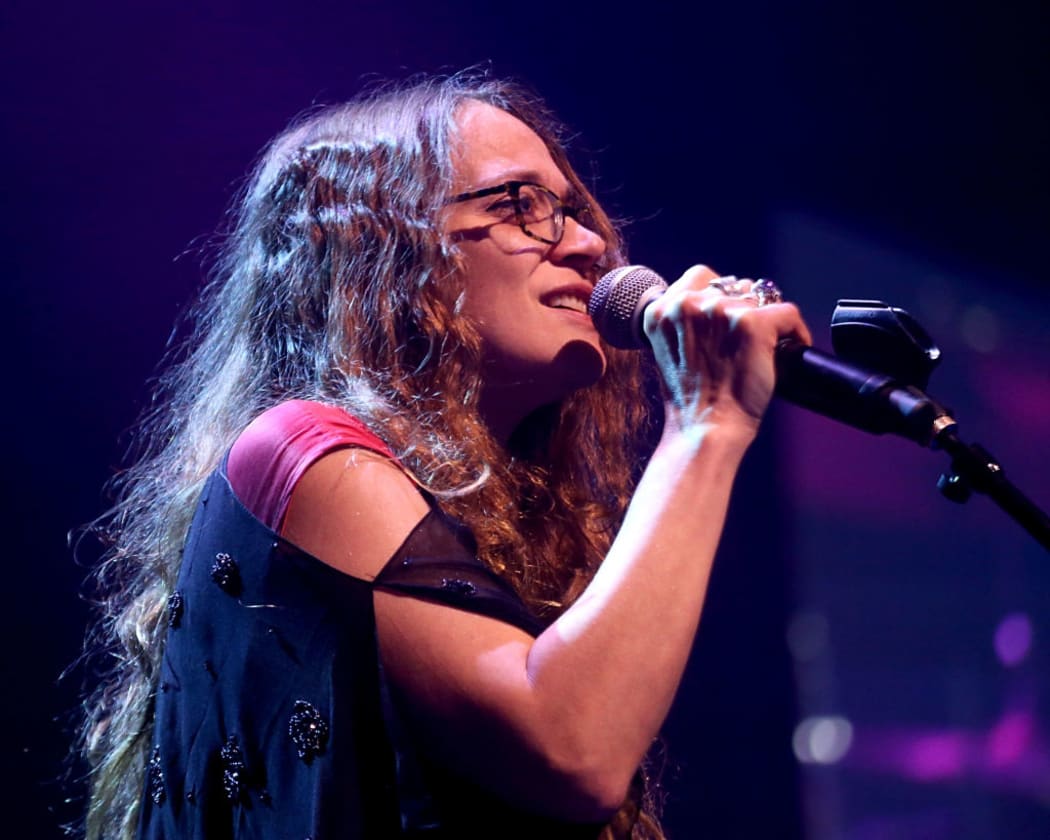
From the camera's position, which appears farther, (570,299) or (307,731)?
(570,299)

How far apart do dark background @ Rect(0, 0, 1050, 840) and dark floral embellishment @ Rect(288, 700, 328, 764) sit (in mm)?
1103

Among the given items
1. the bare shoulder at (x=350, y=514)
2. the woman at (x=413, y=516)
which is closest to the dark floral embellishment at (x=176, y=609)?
the woman at (x=413, y=516)

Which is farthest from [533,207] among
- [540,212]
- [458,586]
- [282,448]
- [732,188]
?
[732,188]

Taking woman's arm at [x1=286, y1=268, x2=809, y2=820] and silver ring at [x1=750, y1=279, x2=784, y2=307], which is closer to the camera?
woman's arm at [x1=286, y1=268, x2=809, y2=820]

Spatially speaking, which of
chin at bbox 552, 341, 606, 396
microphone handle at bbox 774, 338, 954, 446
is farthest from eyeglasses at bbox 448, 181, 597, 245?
microphone handle at bbox 774, 338, 954, 446

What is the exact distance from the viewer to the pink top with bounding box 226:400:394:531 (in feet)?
3.66

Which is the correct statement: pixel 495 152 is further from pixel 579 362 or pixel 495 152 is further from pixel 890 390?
pixel 890 390

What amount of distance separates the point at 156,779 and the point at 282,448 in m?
0.47

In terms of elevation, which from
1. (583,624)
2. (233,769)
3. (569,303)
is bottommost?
(233,769)

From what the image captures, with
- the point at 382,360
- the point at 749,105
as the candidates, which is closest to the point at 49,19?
the point at 382,360

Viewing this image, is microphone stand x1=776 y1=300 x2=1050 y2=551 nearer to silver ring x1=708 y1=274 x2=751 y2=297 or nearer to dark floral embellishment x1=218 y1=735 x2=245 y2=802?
silver ring x1=708 y1=274 x2=751 y2=297

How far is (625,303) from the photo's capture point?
1341mm

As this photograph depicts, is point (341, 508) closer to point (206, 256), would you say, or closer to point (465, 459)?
point (465, 459)

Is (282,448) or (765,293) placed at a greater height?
(765,293)
